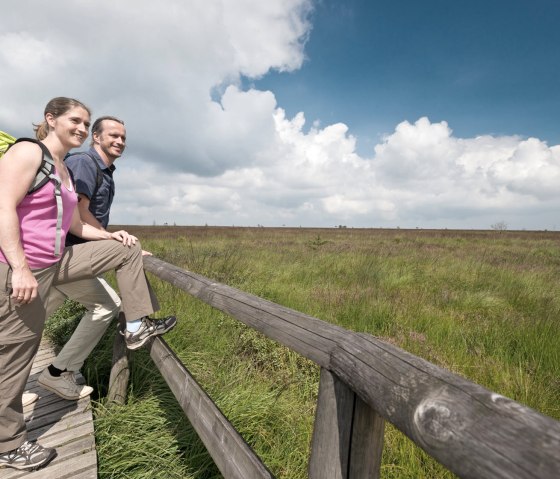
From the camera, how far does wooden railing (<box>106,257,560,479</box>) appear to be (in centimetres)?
54

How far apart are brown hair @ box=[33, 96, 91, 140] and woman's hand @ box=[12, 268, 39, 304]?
0.97m

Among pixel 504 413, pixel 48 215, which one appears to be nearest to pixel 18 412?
pixel 48 215

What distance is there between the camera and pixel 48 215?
6.32 ft

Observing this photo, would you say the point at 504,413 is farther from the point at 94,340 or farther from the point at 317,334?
the point at 94,340

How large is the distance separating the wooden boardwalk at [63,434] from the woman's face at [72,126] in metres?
1.91

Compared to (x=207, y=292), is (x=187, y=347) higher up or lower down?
lower down

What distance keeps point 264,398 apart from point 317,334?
1868 millimetres

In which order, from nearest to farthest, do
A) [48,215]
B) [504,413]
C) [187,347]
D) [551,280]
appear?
[504,413]
[48,215]
[187,347]
[551,280]

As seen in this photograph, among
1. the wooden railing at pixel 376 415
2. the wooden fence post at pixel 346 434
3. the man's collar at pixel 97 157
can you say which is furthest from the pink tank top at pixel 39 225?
the wooden fence post at pixel 346 434

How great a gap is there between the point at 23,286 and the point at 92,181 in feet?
3.39

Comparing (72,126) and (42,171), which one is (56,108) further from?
(42,171)

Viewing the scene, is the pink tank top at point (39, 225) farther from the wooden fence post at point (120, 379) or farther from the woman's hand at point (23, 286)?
the wooden fence post at point (120, 379)

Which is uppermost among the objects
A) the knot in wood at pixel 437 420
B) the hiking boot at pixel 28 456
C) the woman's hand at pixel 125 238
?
the woman's hand at pixel 125 238

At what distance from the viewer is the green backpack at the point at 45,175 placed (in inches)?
71.5
